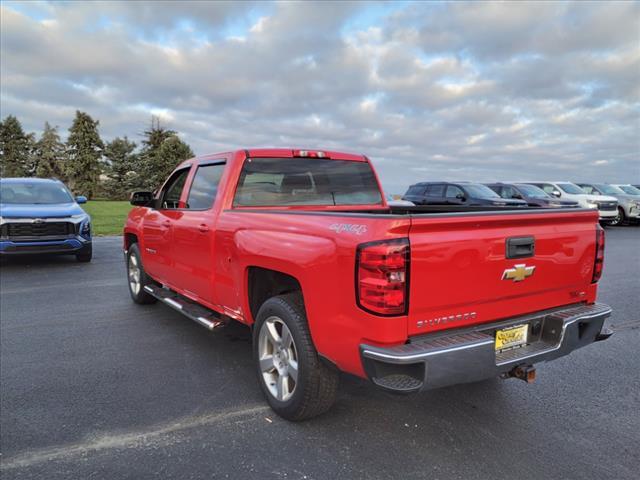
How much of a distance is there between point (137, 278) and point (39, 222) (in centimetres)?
392

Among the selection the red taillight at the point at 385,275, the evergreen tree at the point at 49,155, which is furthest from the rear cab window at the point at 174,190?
the evergreen tree at the point at 49,155

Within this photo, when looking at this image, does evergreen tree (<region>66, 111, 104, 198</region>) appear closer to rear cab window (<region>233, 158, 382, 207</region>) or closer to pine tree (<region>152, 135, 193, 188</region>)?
pine tree (<region>152, 135, 193, 188</region>)

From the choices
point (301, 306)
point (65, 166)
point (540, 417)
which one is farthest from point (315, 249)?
point (65, 166)

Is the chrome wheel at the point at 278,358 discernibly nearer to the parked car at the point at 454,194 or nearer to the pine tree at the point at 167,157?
the parked car at the point at 454,194

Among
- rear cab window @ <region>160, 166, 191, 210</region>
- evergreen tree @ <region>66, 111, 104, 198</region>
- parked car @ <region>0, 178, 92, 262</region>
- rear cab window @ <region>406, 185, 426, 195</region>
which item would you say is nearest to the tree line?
evergreen tree @ <region>66, 111, 104, 198</region>

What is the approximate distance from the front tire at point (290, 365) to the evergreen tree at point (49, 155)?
194ft

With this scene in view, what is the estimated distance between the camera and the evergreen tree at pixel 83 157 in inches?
2032

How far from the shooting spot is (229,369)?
13.1ft

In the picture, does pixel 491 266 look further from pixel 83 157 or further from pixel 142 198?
pixel 83 157

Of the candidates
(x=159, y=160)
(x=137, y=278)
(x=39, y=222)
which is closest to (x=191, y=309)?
(x=137, y=278)

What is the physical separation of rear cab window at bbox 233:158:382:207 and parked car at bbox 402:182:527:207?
1260 cm

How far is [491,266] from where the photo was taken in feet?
8.82

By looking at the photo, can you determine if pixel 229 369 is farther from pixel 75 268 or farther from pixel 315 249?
pixel 75 268

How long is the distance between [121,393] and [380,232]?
2.48 m
